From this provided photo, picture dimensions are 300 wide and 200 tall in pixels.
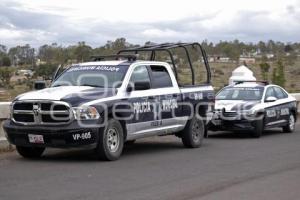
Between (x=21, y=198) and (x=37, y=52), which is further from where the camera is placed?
(x=37, y=52)

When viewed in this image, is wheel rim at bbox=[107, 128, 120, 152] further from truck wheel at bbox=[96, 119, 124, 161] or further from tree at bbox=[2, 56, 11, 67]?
tree at bbox=[2, 56, 11, 67]

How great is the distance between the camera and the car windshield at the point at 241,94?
17.2 metres

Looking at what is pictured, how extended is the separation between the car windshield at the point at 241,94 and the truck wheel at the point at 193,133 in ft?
11.4

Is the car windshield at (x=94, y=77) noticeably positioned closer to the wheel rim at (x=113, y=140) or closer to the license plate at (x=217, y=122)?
the wheel rim at (x=113, y=140)

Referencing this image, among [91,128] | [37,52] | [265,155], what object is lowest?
[265,155]

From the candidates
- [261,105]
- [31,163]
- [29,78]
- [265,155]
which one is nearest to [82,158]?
[31,163]

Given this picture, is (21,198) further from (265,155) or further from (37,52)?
(37,52)

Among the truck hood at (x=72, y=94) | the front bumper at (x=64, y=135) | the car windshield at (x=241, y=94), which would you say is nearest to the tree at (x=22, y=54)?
the car windshield at (x=241, y=94)

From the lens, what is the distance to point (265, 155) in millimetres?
12391

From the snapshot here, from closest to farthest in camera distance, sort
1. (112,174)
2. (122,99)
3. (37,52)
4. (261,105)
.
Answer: (112,174) < (122,99) < (261,105) < (37,52)

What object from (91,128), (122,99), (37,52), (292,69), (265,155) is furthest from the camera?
(292,69)

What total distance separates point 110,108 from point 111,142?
2.06ft

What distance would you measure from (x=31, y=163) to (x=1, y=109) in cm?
233

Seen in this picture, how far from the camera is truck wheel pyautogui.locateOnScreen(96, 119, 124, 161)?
35.3 feet
